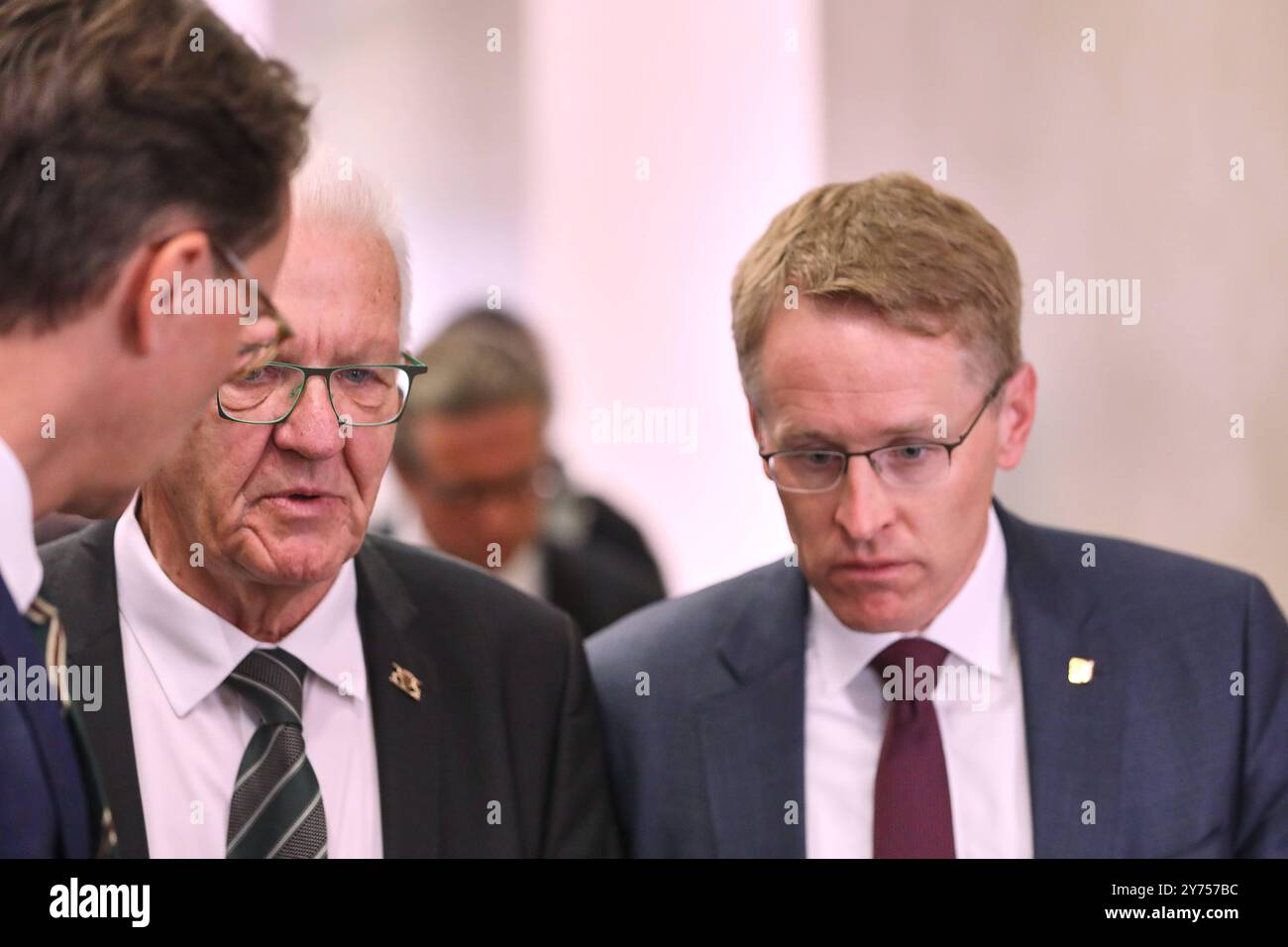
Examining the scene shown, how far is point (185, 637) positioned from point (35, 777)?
0.43m

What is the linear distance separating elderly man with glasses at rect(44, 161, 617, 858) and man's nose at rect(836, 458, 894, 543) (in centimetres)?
43

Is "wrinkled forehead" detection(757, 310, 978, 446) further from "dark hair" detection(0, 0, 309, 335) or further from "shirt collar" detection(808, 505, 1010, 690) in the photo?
"dark hair" detection(0, 0, 309, 335)

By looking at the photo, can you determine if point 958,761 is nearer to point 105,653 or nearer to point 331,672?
point 331,672

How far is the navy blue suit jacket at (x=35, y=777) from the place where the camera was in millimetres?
1191

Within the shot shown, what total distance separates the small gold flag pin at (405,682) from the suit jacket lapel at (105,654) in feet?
0.99

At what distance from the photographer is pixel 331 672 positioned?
169 centimetres

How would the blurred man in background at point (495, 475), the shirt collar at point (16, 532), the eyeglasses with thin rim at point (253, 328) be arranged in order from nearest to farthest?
the shirt collar at point (16, 532)
the eyeglasses with thin rim at point (253, 328)
the blurred man in background at point (495, 475)

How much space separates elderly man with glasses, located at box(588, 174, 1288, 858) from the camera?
5.68 feet

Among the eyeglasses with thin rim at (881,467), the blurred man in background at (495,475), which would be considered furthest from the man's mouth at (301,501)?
the blurred man in background at (495,475)

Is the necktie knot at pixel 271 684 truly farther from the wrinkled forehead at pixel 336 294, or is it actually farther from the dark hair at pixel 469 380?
the dark hair at pixel 469 380

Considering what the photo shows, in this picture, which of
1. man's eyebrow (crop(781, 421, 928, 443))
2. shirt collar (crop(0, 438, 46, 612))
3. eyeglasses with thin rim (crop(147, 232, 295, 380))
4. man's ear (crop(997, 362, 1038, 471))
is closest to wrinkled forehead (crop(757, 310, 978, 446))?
man's eyebrow (crop(781, 421, 928, 443))
